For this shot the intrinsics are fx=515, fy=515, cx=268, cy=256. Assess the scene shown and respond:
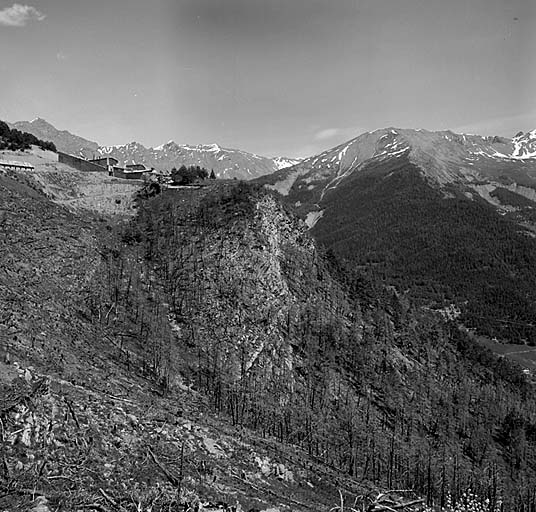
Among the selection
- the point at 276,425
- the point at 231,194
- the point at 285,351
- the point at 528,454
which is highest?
the point at 231,194

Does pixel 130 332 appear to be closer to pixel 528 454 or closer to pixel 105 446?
pixel 105 446

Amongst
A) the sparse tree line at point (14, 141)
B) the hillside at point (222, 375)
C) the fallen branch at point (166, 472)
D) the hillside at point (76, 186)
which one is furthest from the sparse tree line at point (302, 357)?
the sparse tree line at point (14, 141)

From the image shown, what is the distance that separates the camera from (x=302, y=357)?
46938 millimetres

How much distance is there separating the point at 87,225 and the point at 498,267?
175 meters

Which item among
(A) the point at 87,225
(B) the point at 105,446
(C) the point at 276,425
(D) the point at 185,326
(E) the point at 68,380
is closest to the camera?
(B) the point at 105,446

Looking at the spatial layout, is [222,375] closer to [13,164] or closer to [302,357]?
[302,357]

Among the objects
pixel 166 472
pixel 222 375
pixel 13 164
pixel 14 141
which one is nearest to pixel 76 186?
pixel 13 164

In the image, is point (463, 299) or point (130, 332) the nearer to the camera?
point (130, 332)

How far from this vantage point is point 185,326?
143 ft

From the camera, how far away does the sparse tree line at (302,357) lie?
39406 millimetres

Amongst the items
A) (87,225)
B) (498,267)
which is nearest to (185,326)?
(87,225)

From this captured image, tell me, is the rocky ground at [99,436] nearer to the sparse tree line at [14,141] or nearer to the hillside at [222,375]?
the hillside at [222,375]

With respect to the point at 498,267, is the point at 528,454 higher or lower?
lower

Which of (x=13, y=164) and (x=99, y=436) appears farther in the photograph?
(x=13, y=164)
